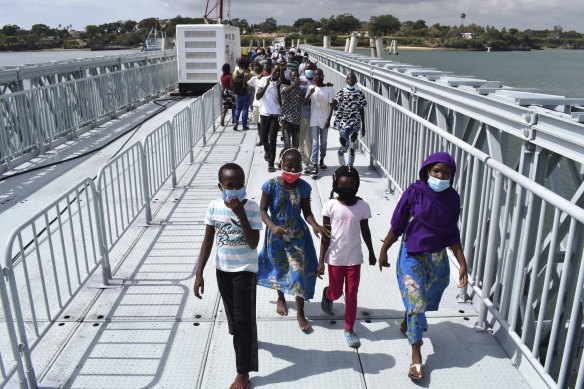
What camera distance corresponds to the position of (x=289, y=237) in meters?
3.68

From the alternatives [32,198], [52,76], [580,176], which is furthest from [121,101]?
[580,176]

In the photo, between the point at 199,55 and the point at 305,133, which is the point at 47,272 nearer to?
the point at 305,133

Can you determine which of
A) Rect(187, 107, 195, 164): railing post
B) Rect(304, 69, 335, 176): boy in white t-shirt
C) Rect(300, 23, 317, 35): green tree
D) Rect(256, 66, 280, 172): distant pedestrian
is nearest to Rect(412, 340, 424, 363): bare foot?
Rect(304, 69, 335, 176): boy in white t-shirt

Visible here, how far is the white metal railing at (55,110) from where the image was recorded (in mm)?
8211

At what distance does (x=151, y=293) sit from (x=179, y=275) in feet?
1.27

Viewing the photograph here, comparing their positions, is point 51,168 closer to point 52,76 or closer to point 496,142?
point 52,76

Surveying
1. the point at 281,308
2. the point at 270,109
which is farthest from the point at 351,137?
the point at 281,308

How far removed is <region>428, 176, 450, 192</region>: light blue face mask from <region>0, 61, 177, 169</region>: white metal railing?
7.17 meters

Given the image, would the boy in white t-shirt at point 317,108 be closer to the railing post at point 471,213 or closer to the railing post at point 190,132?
the railing post at point 190,132

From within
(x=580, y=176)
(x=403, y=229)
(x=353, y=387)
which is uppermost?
(x=580, y=176)

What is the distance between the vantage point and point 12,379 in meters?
3.23

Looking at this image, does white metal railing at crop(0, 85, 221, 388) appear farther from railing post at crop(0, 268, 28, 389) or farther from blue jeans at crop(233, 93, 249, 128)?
blue jeans at crop(233, 93, 249, 128)

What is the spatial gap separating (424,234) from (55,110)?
8.85 meters

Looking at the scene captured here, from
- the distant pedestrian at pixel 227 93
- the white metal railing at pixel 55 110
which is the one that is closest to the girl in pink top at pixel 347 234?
the white metal railing at pixel 55 110
